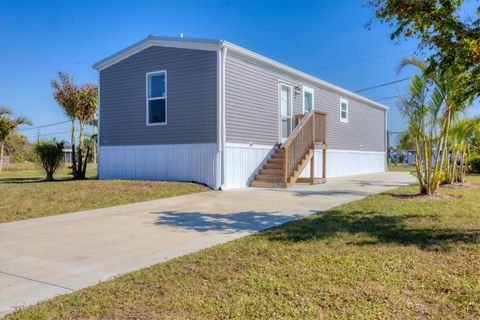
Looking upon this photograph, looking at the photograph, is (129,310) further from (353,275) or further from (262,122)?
(262,122)

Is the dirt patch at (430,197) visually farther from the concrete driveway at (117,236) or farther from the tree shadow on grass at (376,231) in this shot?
the tree shadow on grass at (376,231)

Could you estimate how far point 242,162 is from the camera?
→ 1133cm

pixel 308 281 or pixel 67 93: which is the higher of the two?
pixel 67 93

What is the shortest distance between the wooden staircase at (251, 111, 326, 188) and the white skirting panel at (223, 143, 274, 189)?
0.24 metres

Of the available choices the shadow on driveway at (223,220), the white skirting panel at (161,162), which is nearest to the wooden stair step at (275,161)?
the white skirting panel at (161,162)

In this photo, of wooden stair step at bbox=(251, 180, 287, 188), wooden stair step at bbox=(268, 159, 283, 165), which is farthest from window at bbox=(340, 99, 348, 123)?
wooden stair step at bbox=(251, 180, 287, 188)

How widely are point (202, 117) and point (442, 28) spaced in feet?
23.7

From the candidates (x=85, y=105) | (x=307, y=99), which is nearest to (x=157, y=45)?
(x=85, y=105)

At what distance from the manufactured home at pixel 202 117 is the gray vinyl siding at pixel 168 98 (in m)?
0.03

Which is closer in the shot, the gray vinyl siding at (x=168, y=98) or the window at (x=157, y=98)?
the gray vinyl siding at (x=168, y=98)

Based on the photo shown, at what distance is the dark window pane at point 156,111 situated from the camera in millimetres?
11617

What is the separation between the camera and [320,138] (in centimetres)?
1281

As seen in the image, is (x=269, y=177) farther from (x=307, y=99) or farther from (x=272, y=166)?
(x=307, y=99)

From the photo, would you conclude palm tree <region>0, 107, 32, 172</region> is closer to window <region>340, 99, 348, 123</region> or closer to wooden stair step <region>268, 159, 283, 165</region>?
wooden stair step <region>268, 159, 283, 165</region>
